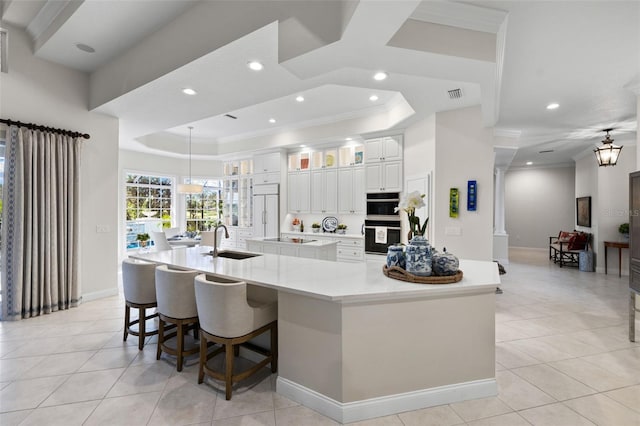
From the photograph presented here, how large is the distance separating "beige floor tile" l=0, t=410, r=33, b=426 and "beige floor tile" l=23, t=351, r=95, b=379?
0.48m

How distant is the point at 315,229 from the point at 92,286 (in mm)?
4079

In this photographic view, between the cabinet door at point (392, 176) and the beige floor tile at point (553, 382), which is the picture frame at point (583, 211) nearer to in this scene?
the cabinet door at point (392, 176)

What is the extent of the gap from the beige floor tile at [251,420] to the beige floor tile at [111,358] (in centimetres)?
126

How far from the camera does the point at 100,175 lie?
4477mm

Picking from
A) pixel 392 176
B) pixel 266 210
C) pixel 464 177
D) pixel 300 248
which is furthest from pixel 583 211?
pixel 266 210

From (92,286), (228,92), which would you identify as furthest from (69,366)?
(228,92)

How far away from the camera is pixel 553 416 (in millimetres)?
1990

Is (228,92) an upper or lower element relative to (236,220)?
upper

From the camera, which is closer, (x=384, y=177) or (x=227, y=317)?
(x=227, y=317)

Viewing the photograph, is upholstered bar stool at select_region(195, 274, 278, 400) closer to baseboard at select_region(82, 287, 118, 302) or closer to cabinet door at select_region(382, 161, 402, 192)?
baseboard at select_region(82, 287, 118, 302)

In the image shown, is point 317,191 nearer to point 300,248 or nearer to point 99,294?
point 300,248

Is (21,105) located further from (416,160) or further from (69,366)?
(416,160)

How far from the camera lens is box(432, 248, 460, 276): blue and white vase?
212 cm

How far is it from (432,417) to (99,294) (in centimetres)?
474
